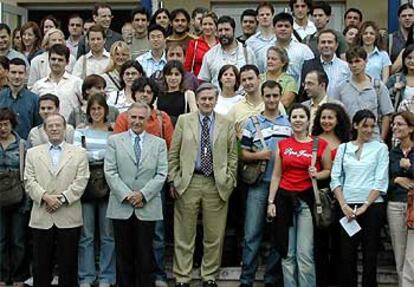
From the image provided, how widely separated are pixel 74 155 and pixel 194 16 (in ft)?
12.2

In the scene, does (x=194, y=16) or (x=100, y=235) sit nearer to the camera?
(x=100, y=235)

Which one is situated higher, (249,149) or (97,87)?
(97,87)

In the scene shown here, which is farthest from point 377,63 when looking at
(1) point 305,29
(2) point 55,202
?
(2) point 55,202

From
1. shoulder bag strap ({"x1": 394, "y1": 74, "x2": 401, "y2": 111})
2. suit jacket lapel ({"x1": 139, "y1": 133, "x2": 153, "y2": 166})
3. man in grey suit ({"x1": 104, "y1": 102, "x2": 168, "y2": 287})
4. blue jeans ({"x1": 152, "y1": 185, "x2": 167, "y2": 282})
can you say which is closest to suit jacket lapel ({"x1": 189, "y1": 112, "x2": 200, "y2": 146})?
man in grey suit ({"x1": 104, "y1": 102, "x2": 168, "y2": 287})

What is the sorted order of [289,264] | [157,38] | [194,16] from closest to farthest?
1. [289,264]
2. [157,38]
3. [194,16]

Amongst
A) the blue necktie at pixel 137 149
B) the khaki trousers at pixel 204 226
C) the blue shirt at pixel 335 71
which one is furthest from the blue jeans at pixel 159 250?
the blue shirt at pixel 335 71

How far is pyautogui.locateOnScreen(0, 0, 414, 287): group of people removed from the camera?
28.3 feet

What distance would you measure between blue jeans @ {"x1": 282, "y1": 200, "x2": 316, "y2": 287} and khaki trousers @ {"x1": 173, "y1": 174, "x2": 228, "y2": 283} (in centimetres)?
74

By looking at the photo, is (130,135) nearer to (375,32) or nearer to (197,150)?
(197,150)

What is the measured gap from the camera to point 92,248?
9047mm

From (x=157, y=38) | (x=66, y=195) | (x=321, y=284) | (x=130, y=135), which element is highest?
(x=157, y=38)

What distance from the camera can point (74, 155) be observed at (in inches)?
348

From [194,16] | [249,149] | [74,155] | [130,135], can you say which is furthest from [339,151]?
[194,16]

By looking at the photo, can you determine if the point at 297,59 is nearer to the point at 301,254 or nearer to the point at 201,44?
the point at 201,44
